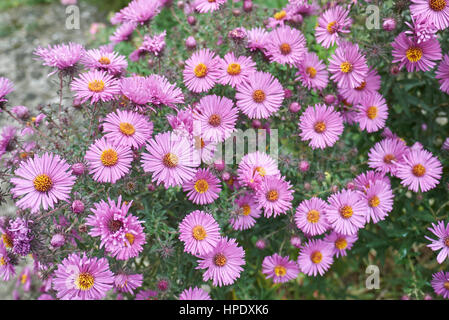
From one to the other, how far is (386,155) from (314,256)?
2.01ft

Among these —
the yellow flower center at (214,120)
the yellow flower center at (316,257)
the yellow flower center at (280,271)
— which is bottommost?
the yellow flower center at (280,271)

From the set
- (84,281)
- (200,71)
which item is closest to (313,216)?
(200,71)

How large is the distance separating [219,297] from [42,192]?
3.63 ft

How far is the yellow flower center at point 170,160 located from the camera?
5.50 feet

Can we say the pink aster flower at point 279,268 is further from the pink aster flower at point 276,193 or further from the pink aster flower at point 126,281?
the pink aster flower at point 126,281

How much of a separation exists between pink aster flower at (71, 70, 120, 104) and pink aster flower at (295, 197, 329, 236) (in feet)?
3.17

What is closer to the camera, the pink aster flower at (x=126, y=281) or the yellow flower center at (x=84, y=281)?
the yellow flower center at (x=84, y=281)

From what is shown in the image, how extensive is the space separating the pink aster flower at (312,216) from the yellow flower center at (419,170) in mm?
483

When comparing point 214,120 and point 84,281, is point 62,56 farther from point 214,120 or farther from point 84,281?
point 84,281

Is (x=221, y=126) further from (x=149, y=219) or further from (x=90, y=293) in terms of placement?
(x=90, y=293)

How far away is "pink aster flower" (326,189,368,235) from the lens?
184cm

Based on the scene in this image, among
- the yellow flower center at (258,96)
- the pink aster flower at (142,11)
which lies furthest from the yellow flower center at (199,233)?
the pink aster flower at (142,11)

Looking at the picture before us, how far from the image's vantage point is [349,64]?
76.2 inches
